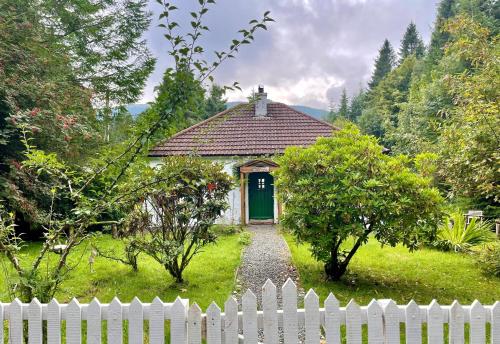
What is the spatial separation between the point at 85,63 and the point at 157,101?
16.4m

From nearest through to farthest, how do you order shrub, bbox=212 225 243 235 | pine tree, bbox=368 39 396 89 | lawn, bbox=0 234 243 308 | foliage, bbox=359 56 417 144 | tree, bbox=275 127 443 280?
tree, bbox=275 127 443 280, lawn, bbox=0 234 243 308, shrub, bbox=212 225 243 235, foliage, bbox=359 56 417 144, pine tree, bbox=368 39 396 89

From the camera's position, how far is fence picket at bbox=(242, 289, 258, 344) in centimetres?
262

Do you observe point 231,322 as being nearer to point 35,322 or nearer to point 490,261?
point 35,322

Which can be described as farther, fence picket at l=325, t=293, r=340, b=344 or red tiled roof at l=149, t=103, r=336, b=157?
red tiled roof at l=149, t=103, r=336, b=157

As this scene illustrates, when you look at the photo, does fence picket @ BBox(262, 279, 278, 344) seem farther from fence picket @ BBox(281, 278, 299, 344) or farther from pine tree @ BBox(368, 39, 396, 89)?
pine tree @ BBox(368, 39, 396, 89)

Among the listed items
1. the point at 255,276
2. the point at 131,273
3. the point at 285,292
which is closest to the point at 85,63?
the point at 131,273

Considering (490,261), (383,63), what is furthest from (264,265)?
(383,63)

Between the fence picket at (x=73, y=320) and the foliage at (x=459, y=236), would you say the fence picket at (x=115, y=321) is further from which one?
the foliage at (x=459, y=236)

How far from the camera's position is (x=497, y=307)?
2617 millimetres

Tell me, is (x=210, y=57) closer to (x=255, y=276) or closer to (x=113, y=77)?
(x=255, y=276)

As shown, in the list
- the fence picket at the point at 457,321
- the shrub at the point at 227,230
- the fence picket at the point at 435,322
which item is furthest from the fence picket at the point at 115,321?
the shrub at the point at 227,230

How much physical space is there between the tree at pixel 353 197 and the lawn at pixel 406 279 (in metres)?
0.67

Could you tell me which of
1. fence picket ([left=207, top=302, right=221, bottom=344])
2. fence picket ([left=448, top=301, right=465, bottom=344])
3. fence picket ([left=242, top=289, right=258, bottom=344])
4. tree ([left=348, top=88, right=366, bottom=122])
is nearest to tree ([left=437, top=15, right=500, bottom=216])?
fence picket ([left=448, top=301, right=465, bottom=344])

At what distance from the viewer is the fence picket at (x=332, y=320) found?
2.59 metres
